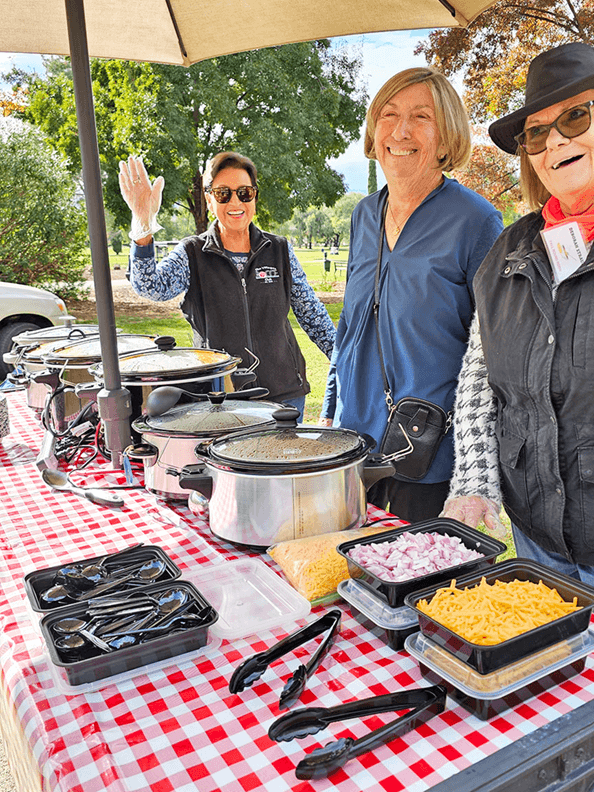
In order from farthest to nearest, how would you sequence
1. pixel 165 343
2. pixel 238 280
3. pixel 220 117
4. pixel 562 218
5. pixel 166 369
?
pixel 220 117, pixel 238 280, pixel 165 343, pixel 166 369, pixel 562 218

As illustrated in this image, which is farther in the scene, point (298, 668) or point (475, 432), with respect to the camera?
point (475, 432)

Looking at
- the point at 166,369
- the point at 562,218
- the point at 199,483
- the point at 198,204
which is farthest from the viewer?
the point at 198,204

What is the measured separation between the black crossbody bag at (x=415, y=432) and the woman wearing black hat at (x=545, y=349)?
349 millimetres

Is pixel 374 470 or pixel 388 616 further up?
pixel 374 470

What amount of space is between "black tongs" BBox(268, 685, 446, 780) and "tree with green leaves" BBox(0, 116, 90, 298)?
43.3ft

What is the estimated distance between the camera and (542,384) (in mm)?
1579

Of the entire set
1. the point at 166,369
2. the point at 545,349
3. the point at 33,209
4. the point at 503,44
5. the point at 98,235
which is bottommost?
the point at 166,369

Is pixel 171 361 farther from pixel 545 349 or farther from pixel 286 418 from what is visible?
pixel 545 349

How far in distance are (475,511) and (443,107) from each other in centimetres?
141

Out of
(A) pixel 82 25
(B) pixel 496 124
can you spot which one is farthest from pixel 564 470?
(A) pixel 82 25

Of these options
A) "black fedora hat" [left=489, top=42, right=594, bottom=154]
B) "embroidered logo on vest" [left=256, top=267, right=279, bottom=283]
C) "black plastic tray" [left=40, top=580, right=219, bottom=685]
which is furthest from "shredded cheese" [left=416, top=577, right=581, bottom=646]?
"embroidered logo on vest" [left=256, top=267, right=279, bottom=283]

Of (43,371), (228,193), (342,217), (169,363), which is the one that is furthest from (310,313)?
(342,217)

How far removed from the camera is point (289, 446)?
156 cm

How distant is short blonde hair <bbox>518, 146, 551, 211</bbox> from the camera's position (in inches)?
71.9
